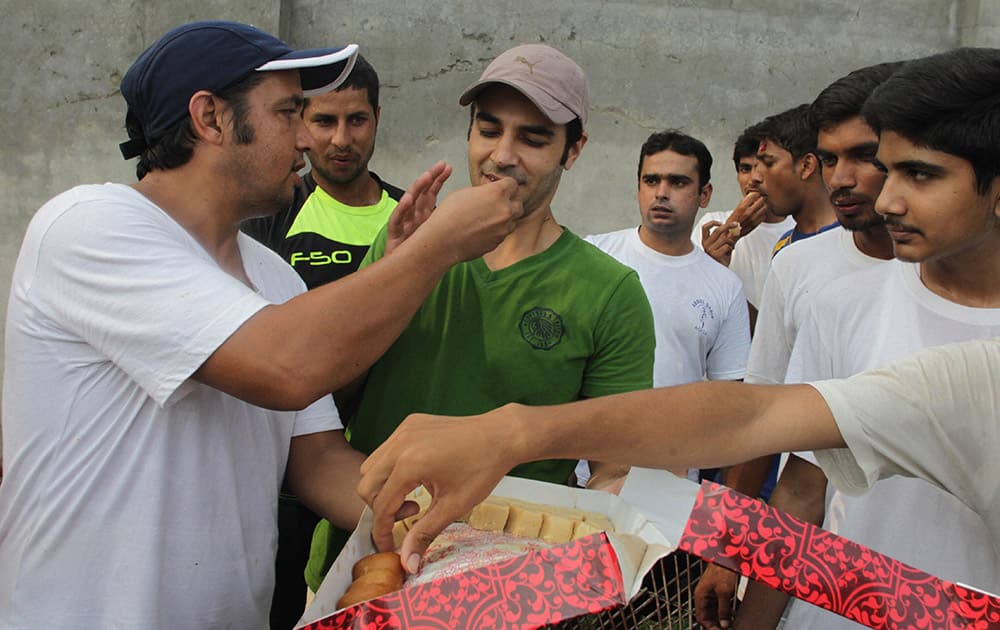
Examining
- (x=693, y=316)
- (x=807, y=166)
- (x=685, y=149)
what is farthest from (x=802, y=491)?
(x=685, y=149)

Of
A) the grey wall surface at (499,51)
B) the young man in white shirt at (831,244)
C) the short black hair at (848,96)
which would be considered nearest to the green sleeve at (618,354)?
the young man in white shirt at (831,244)

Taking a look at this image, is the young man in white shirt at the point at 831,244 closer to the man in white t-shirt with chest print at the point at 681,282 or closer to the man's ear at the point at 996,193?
the man's ear at the point at 996,193

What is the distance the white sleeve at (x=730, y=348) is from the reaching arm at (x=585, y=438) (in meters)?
2.95

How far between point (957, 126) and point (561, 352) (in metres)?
0.94

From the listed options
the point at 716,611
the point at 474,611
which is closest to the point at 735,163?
the point at 716,611

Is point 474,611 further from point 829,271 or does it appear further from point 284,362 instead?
point 829,271

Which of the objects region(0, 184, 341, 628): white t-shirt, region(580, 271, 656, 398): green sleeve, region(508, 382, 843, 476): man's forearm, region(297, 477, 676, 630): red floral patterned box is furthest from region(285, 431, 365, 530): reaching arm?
region(297, 477, 676, 630): red floral patterned box

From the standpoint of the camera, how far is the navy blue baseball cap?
5.92 feet

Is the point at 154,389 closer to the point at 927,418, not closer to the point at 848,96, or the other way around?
the point at 927,418

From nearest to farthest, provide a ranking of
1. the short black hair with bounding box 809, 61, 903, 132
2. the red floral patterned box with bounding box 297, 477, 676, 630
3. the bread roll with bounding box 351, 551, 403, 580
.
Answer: the red floral patterned box with bounding box 297, 477, 676, 630 < the bread roll with bounding box 351, 551, 403, 580 < the short black hair with bounding box 809, 61, 903, 132

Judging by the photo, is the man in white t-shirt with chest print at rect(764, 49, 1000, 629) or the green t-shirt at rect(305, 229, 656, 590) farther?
the green t-shirt at rect(305, 229, 656, 590)

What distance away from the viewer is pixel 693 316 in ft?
14.5

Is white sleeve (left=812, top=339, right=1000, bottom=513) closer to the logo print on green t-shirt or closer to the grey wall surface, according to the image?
the logo print on green t-shirt

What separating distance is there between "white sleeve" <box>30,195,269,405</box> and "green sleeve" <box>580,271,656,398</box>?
85 cm
